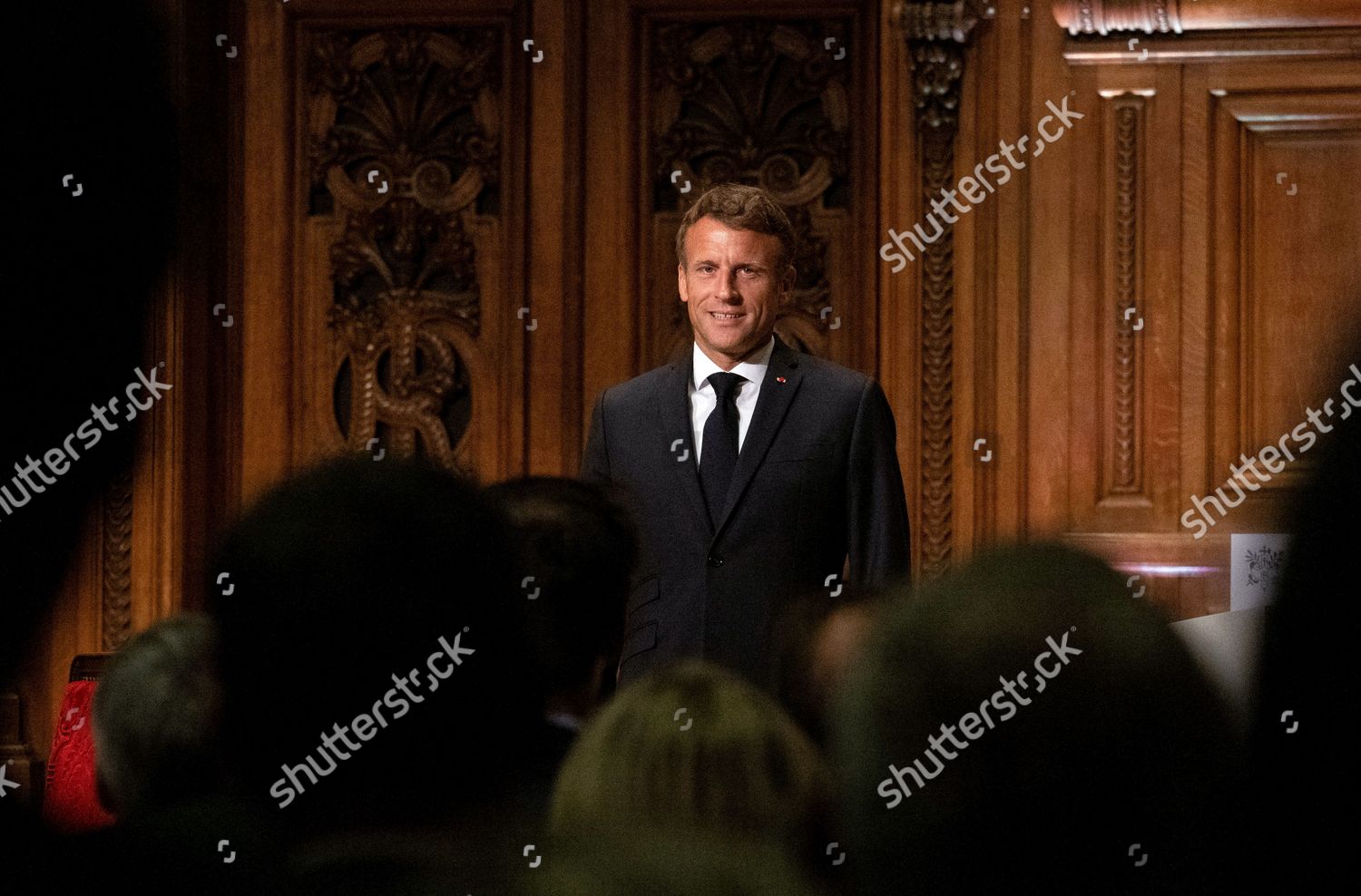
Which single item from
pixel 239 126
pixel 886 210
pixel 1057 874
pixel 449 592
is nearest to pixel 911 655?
pixel 1057 874

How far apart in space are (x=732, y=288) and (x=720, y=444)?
24 centimetres

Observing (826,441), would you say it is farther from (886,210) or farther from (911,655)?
(911,655)

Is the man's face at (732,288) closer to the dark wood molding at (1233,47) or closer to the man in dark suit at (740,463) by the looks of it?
the man in dark suit at (740,463)

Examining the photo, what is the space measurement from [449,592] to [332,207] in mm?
3566

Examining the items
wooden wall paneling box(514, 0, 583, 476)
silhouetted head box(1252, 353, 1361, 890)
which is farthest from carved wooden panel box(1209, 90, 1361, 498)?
silhouetted head box(1252, 353, 1361, 890)

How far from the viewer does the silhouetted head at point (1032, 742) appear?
576mm

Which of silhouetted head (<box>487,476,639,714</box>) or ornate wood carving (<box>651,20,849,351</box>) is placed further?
ornate wood carving (<box>651,20,849,351</box>)

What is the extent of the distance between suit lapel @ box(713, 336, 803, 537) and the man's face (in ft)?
0.19

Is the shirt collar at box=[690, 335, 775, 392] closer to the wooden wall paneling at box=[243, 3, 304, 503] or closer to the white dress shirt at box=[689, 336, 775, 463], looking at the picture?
the white dress shirt at box=[689, 336, 775, 463]

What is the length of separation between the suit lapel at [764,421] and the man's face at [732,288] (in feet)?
0.19

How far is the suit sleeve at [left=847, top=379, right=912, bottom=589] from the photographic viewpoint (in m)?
2.49

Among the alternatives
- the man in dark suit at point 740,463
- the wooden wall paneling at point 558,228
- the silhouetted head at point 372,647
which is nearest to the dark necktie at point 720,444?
the man in dark suit at point 740,463

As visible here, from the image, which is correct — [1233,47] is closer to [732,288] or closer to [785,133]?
[785,133]

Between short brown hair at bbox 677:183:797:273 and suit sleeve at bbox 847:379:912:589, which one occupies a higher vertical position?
short brown hair at bbox 677:183:797:273
